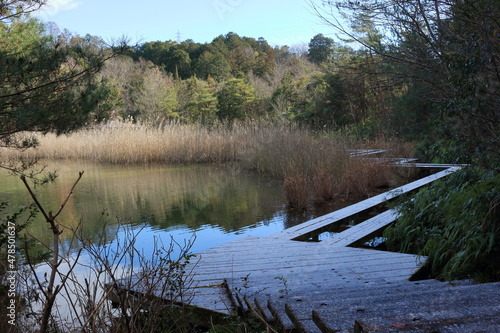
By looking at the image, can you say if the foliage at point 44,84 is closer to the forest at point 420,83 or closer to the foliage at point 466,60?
the forest at point 420,83

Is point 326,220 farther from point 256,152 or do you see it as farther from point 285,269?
point 256,152

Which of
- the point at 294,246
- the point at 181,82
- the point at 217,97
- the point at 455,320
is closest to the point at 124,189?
the point at 294,246

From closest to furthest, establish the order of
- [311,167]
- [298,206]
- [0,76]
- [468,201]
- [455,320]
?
[455,320]
[468,201]
[0,76]
[298,206]
[311,167]

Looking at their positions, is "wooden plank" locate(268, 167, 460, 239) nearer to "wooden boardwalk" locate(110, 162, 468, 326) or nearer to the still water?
"wooden boardwalk" locate(110, 162, 468, 326)

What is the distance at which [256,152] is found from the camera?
10180 mm

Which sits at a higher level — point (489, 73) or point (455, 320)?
point (489, 73)

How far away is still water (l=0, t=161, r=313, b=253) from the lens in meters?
5.21

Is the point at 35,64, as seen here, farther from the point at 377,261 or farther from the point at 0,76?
the point at 377,261

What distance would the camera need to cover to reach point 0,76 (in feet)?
12.0

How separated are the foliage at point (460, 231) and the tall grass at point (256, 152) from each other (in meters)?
2.68

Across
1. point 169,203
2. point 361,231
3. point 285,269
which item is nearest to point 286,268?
point 285,269

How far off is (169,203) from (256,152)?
3571mm

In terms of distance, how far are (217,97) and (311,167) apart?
13296 millimetres

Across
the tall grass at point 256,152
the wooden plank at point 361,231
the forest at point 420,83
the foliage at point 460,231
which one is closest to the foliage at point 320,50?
the tall grass at point 256,152
